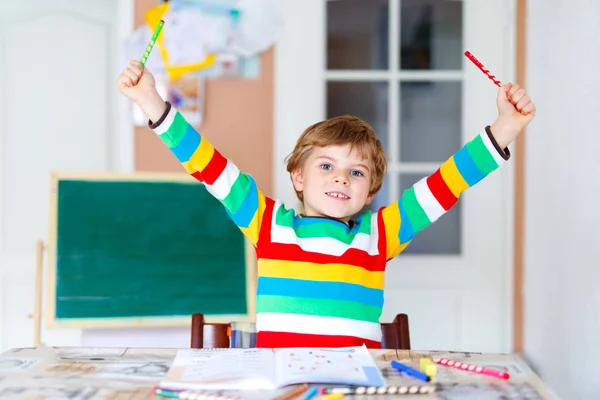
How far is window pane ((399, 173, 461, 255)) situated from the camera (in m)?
2.84

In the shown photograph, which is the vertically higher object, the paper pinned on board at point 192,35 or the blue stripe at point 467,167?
the paper pinned on board at point 192,35

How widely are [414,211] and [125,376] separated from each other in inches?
30.4

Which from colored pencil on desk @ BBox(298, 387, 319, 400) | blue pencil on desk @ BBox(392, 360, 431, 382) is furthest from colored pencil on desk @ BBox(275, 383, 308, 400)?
blue pencil on desk @ BBox(392, 360, 431, 382)

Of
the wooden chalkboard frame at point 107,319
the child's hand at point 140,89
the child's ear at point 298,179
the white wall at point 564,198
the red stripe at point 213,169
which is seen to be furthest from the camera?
the wooden chalkboard frame at point 107,319

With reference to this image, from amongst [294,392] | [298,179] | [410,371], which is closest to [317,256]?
[298,179]

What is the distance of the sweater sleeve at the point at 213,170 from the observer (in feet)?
4.61

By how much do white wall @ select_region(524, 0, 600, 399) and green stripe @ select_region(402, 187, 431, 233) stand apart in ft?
2.27

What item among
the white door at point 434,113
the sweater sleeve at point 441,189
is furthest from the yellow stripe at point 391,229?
the white door at point 434,113

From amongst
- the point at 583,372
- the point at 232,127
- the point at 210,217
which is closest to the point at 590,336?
the point at 583,372

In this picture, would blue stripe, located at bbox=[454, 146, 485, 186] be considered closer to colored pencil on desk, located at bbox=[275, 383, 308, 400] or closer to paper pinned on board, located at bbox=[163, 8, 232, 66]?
colored pencil on desk, located at bbox=[275, 383, 308, 400]

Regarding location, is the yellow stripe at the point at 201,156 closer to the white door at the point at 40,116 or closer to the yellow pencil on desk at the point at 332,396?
the yellow pencil on desk at the point at 332,396

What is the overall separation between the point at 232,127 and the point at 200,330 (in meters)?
1.44

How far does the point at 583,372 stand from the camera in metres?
2.09

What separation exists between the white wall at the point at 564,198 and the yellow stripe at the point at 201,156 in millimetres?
1149
